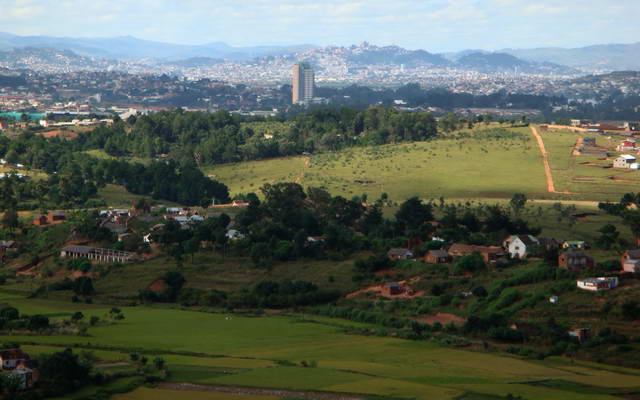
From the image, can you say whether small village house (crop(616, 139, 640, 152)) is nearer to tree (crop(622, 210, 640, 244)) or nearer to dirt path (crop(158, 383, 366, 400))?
tree (crop(622, 210, 640, 244))

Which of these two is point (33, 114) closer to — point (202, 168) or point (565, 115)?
point (202, 168)

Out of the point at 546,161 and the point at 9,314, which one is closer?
the point at 9,314

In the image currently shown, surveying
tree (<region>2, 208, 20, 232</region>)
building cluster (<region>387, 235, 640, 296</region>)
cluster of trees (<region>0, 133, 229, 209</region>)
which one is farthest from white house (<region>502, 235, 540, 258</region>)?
tree (<region>2, 208, 20, 232</region>)

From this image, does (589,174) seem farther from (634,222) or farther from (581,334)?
(581,334)

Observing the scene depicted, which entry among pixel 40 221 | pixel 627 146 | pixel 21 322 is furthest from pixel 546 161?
pixel 21 322

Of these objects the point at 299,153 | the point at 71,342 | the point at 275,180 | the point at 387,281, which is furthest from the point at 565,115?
the point at 71,342

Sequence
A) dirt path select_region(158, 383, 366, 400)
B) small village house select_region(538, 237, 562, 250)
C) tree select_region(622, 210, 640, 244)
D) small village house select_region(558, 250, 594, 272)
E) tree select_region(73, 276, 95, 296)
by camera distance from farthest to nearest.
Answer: small village house select_region(538, 237, 562, 250) → tree select_region(622, 210, 640, 244) → tree select_region(73, 276, 95, 296) → small village house select_region(558, 250, 594, 272) → dirt path select_region(158, 383, 366, 400)
